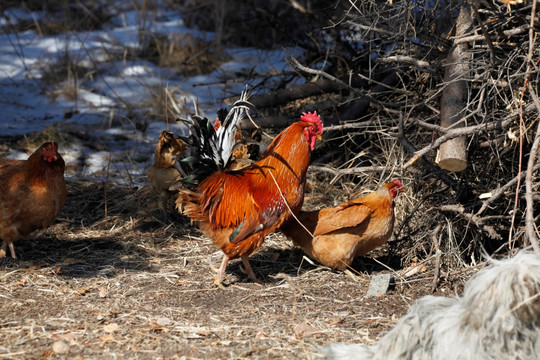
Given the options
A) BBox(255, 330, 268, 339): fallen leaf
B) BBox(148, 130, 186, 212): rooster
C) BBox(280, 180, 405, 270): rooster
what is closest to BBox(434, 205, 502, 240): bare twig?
BBox(280, 180, 405, 270): rooster

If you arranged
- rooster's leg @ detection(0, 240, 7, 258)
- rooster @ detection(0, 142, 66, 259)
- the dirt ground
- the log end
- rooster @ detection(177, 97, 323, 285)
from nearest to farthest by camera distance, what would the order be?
the dirt ground < the log end < rooster @ detection(177, 97, 323, 285) < rooster @ detection(0, 142, 66, 259) < rooster's leg @ detection(0, 240, 7, 258)

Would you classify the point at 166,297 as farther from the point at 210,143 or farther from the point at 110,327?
the point at 210,143

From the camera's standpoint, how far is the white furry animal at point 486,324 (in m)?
2.78

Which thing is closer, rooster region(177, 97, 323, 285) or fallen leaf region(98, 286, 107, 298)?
fallen leaf region(98, 286, 107, 298)

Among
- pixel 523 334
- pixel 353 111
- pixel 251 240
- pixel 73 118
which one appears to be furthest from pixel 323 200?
pixel 73 118

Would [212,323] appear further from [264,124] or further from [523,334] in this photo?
[264,124]

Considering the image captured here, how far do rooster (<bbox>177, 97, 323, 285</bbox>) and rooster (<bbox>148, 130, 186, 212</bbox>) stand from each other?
3.26ft

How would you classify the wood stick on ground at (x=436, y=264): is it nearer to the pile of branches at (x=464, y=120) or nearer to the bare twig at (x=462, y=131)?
the pile of branches at (x=464, y=120)

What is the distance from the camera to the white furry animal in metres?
2.78

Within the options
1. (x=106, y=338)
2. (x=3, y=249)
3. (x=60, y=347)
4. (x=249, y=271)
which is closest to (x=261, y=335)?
(x=106, y=338)

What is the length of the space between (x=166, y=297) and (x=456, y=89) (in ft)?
8.79

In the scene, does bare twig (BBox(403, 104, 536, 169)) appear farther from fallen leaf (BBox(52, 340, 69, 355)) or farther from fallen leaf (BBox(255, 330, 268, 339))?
fallen leaf (BBox(52, 340, 69, 355))

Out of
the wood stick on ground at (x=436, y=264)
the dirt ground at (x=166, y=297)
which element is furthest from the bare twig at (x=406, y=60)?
the dirt ground at (x=166, y=297)

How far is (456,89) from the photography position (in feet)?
14.8
